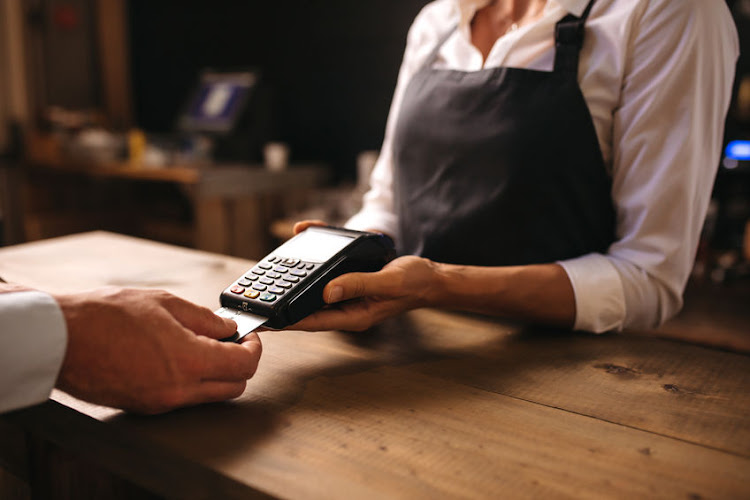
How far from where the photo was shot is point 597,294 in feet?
2.99

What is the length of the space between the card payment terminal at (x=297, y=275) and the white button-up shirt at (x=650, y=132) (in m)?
0.35

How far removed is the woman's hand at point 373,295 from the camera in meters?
0.76

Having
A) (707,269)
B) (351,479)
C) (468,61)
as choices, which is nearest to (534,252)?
(468,61)

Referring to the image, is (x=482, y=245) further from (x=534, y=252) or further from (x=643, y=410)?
(x=643, y=410)

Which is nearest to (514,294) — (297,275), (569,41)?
(297,275)

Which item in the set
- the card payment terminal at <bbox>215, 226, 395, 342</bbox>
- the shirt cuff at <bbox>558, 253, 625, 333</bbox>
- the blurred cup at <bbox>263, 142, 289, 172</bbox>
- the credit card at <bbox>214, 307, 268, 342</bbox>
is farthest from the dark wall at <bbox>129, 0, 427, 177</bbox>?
the credit card at <bbox>214, 307, 268, 342</bbox>

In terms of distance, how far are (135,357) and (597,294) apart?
66 cm

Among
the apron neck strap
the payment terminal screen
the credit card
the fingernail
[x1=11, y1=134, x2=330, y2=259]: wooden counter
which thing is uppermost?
the apron neck strap

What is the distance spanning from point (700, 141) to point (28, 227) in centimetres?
359

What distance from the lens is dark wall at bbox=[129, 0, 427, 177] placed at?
310 centimetres

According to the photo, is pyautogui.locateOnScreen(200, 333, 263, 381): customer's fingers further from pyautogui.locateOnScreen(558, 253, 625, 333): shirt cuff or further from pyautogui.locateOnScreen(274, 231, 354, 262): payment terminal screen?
pyautogui.locateOnScreen(558, 253, 625, 333): shirt cuff

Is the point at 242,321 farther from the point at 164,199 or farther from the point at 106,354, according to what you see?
the point at 164,199

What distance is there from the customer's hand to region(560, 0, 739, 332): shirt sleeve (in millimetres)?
562

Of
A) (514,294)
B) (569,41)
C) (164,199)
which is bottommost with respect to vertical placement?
(164,199)
